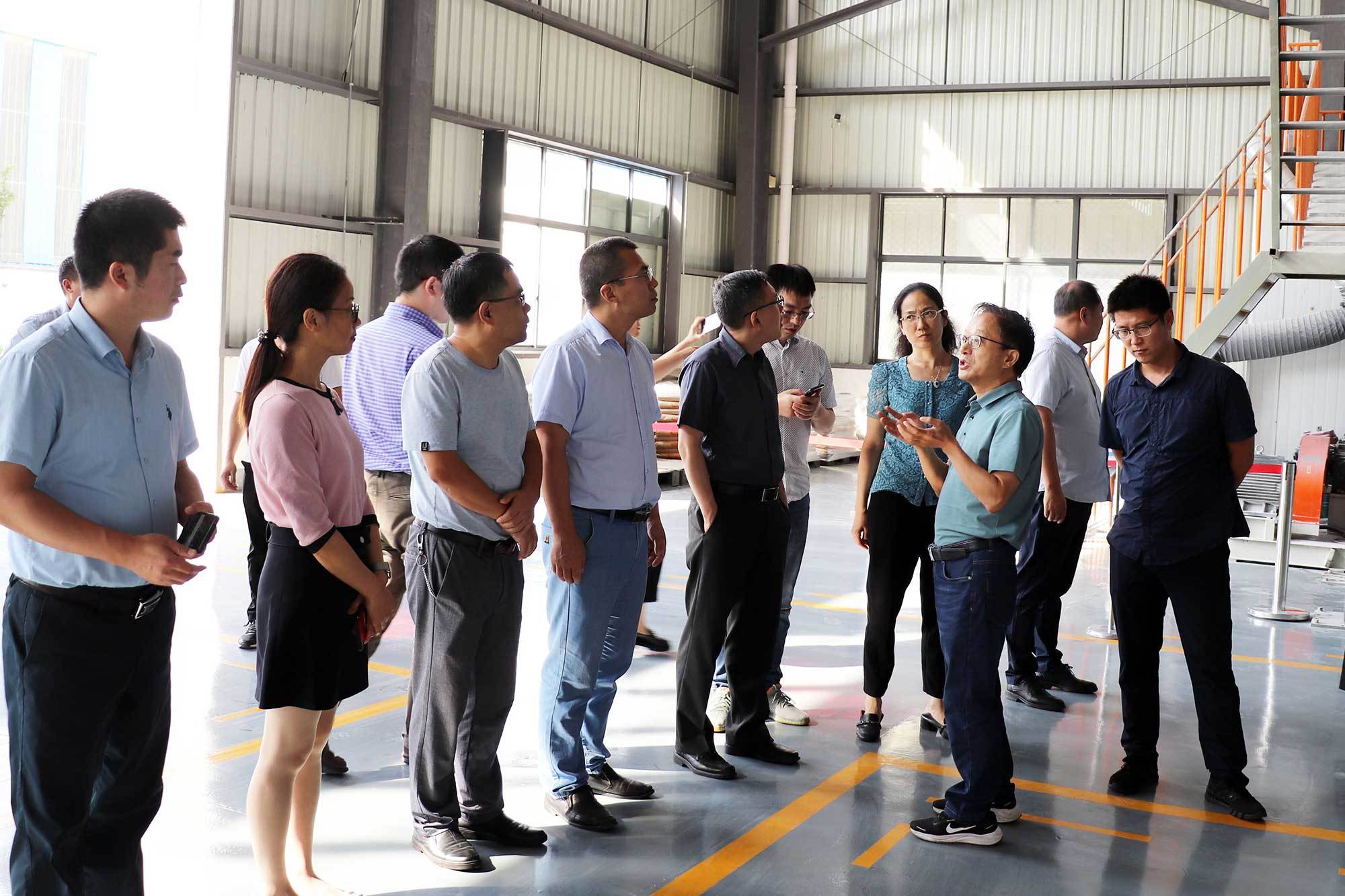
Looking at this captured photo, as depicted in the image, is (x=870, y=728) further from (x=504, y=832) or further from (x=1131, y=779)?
(x=504, y=832)

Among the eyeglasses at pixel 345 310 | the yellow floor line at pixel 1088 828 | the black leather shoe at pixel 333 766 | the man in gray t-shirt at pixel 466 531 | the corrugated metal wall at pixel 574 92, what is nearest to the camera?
the eyeglasses at pixel 345 310

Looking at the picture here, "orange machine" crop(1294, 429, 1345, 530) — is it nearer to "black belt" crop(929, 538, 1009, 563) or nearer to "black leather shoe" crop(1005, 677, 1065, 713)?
"black leather shoe" crop(1005, 677, 1065, 713)

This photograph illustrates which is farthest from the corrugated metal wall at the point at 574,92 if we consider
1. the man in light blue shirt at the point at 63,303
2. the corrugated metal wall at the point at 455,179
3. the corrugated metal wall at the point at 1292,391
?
the man in light blue shirt at the point at 63,303

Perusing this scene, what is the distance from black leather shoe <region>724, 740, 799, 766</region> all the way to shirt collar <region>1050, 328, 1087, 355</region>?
2501 millimetres

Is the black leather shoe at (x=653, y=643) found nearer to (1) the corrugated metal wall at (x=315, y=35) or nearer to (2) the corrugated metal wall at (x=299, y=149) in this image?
(2) the corrugated metal wall at (x=299, y=149)

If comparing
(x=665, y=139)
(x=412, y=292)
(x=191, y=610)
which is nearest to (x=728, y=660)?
(x=412, y=292)

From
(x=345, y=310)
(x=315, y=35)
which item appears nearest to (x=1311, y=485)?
(x=345, y=310)

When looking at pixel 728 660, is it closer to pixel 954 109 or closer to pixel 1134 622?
pixel 1134 622

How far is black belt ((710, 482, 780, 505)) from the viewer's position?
4594 mm

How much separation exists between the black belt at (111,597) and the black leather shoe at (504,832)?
1573 millimetres

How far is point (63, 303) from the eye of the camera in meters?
→ 5.20

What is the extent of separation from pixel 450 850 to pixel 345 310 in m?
1.73

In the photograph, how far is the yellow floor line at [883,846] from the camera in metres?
3.89

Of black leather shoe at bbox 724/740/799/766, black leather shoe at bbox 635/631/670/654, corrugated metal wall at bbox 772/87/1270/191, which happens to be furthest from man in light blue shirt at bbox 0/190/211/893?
corrugated metal wall at bbox 772/87/1270/191
